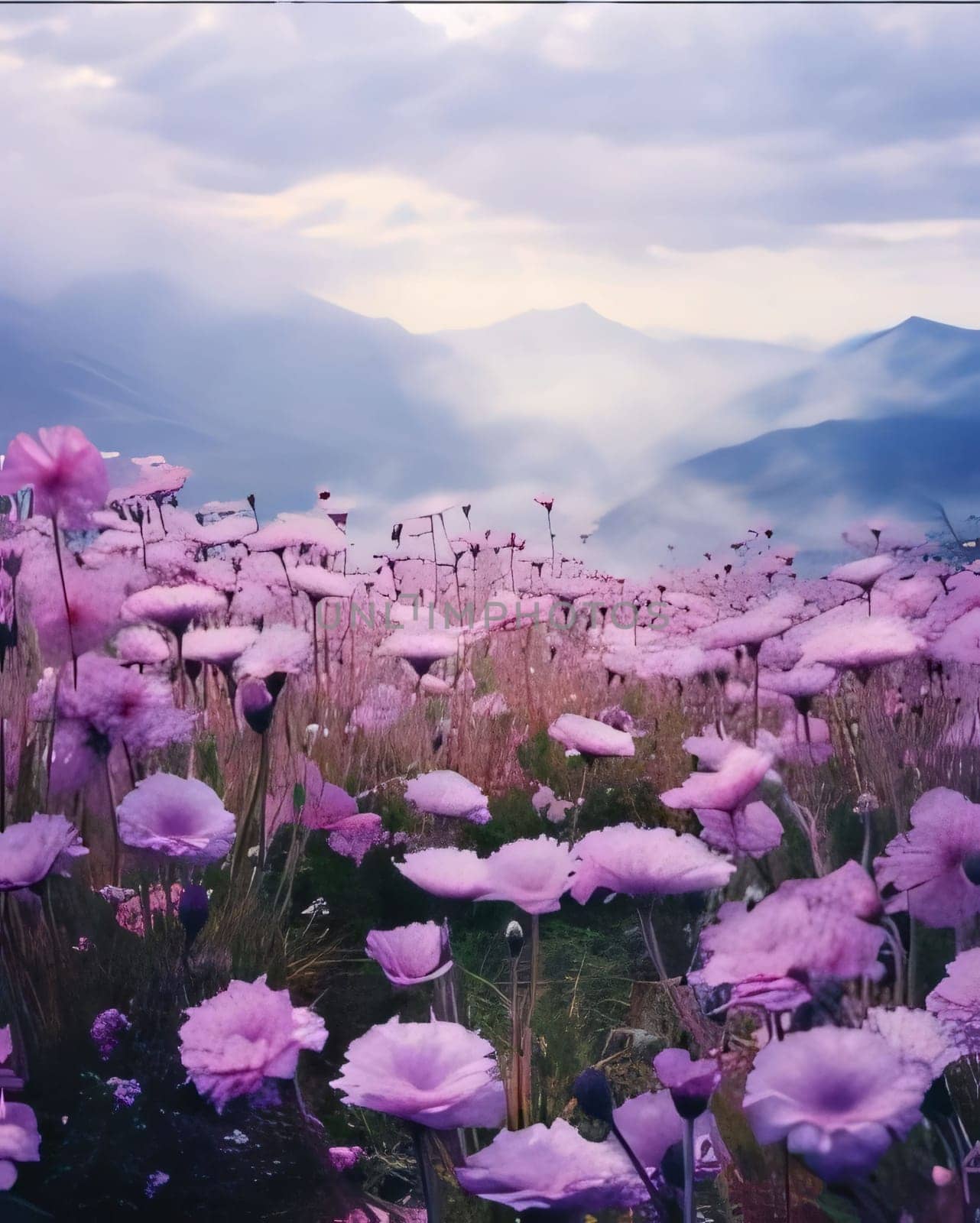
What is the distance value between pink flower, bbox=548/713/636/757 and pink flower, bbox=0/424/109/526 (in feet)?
1.78

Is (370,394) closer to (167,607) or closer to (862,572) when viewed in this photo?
(167,607)

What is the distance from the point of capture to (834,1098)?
3.43ft

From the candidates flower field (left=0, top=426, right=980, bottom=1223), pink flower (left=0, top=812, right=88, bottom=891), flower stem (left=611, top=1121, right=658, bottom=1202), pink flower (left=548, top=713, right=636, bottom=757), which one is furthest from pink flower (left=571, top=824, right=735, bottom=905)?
pink flower (left=0, top=812, right=88, bottom=891)

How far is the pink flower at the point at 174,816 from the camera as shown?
1238mm

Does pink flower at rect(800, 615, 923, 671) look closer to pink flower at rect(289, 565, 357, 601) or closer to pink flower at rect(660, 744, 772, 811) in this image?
pink flower at rect(660, 744, 772, 811)

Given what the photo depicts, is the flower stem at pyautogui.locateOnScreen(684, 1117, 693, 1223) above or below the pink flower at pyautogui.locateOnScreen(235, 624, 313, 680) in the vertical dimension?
below

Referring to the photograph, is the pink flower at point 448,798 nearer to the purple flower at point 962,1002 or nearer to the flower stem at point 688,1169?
the flower stem at point 688,1169

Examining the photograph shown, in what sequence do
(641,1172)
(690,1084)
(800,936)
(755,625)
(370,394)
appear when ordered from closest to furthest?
1. (690,1084)
2. (641,1172)
3. (800,936)
4. (755,625)
5. (370,394)

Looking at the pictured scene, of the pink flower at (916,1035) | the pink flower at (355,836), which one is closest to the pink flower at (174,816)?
the pink flower at (355,836)

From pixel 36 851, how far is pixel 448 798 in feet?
1.40

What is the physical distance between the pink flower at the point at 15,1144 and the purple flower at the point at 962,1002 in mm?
909

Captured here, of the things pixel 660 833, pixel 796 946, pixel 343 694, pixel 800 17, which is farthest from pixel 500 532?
pixel 800 17

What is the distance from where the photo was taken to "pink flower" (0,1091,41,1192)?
1217 millimetres

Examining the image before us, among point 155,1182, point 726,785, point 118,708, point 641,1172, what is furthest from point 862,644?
point 155,1182
